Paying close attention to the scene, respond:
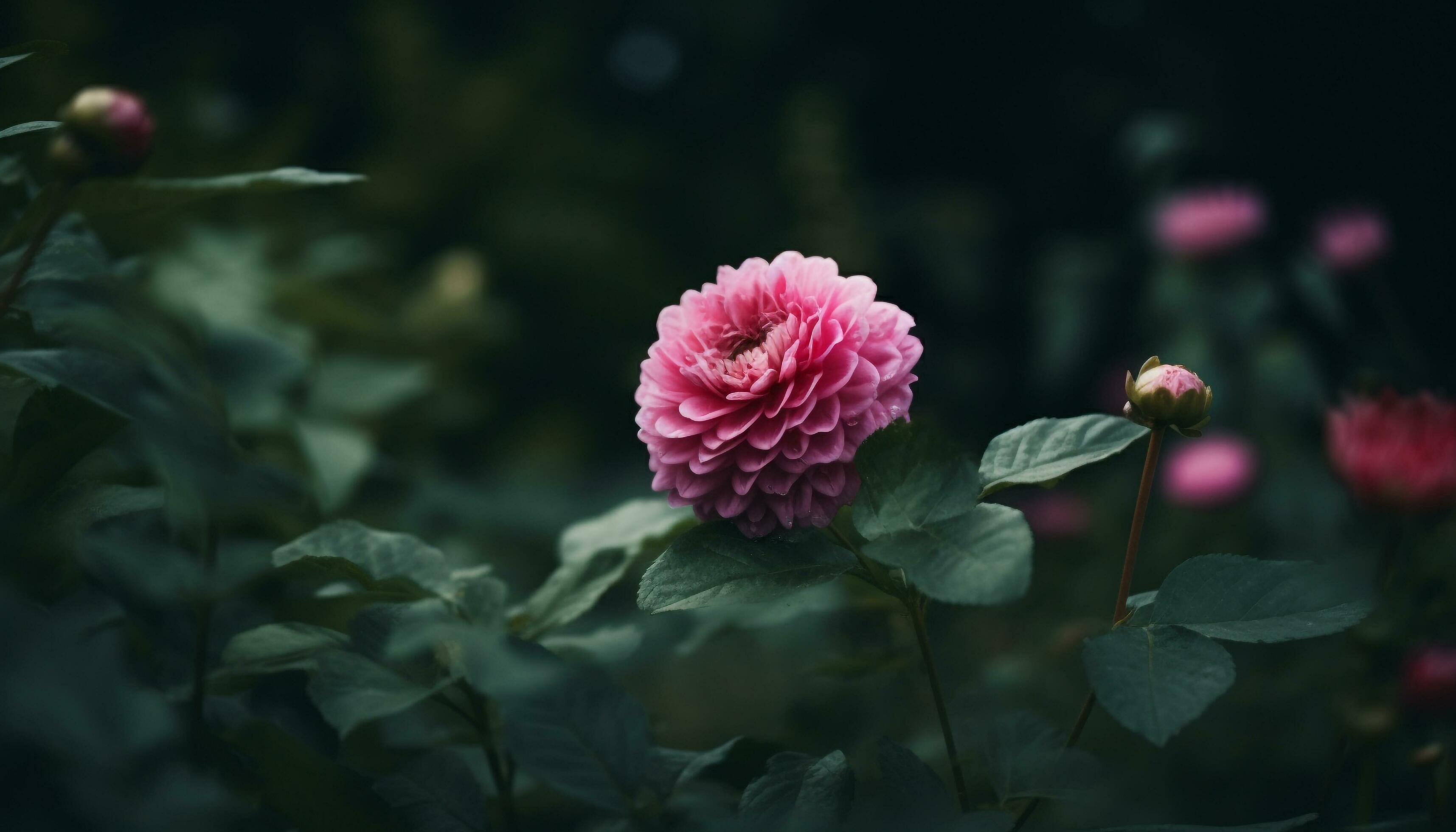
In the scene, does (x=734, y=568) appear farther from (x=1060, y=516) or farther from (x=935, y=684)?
(x=1060, y=516)

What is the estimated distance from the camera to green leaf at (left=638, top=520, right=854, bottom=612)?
46 cm

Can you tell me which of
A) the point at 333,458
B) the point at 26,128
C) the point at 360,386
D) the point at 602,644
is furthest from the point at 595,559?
the point at 360,386

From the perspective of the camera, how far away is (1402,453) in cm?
86

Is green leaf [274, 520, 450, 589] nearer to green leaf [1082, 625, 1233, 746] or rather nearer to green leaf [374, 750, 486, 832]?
green leaf [374, 750, 486, 832]

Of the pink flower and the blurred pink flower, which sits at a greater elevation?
the pink flower

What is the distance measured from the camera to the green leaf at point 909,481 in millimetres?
439

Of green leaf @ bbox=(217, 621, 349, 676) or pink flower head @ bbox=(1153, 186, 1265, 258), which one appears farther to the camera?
pink flower head @ bbox=(1153, 186, 1265, 258)

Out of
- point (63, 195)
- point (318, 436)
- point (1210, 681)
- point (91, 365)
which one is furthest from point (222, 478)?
point (318, 436)

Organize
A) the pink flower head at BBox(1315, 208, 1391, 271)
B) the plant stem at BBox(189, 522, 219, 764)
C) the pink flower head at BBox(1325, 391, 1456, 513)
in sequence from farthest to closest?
the pink flower head at BBox(1315, 208, 1391, 271)
the pink flower head at BBox(1325, 391, 1456, 513)
the plant stem at BBox(189, 522, 219, 764)

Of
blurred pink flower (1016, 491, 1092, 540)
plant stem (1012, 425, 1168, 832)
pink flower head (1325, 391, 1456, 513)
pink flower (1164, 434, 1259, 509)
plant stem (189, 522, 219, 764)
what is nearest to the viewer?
plant stem (189, 522, 219, 764)

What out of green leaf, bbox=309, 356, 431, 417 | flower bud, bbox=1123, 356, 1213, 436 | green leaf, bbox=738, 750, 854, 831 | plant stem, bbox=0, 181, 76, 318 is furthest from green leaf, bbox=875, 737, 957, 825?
green leaf, bbox=309, 356, 431, 417

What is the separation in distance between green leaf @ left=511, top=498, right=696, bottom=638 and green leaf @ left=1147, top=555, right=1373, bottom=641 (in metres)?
0.27

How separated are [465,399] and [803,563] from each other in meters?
1.28

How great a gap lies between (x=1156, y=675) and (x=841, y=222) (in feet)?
6.66
